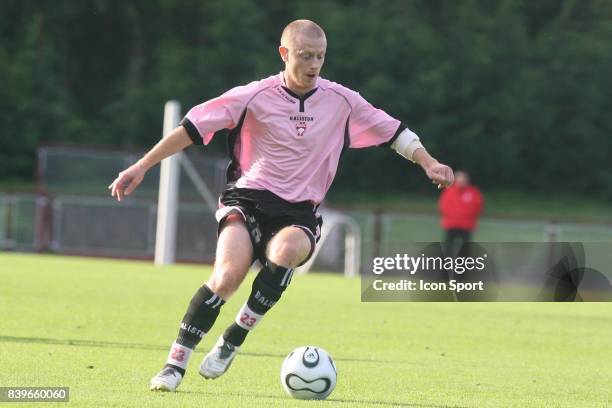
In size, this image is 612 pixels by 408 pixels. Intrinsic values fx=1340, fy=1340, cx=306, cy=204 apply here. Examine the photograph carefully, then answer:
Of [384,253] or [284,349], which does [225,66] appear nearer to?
[384,253]

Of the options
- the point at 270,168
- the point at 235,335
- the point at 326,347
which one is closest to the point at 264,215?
the point at 270,168

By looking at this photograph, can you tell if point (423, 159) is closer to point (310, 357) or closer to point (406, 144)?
point (406, 144)

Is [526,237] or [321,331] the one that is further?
[526,237]

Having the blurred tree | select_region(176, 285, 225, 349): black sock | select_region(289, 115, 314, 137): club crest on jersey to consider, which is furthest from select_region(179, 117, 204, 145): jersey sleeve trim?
the blurred tree

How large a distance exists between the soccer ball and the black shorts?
0.55 metres

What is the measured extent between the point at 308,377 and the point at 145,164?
4.61 feet

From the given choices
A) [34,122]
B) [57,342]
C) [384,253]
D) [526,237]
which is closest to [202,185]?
[384,253]

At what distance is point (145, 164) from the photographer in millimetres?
6949

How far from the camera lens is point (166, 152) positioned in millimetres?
7086

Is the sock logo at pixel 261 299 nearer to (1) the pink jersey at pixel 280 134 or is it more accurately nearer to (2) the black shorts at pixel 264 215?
(2) the black shorts at pixel 264 215

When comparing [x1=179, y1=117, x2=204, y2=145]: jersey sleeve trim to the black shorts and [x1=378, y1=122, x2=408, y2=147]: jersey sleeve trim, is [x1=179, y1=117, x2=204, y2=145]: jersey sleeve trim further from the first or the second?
[x1=378, y1=122, x2=408, y2=147]: jersey sleeve trim

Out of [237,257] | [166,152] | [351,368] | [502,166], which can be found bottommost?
[351,368]

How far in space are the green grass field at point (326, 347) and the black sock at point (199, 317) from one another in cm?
28

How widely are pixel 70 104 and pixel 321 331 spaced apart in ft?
111
